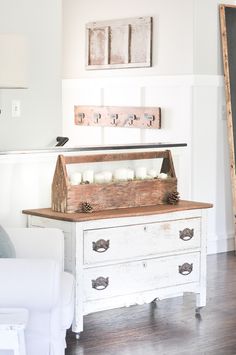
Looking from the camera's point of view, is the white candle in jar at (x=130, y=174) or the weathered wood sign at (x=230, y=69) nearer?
the white candle in jar at (x=130, y=174)

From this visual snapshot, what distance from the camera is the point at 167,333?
13.6 feet

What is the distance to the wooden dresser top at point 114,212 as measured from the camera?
3.98 meters

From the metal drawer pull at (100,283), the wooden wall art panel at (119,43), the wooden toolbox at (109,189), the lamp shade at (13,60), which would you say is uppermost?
the wooden wall art panel at (119,43)

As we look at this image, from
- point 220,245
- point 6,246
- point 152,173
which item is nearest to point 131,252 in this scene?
point 152,173

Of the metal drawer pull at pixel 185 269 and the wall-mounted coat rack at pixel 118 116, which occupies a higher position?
the wall-mounted coat rack at pixel 118 116

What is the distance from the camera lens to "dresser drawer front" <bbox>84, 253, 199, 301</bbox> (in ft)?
13.2

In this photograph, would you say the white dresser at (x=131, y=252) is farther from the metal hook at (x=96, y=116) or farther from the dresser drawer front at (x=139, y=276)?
the metal hook at (x=96, y=116)

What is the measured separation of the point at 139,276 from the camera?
4.20 metres

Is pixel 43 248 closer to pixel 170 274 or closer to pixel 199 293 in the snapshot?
pixel 170 274

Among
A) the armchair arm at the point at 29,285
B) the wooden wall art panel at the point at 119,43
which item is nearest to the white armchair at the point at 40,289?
the armchair arm at the point at 29,285

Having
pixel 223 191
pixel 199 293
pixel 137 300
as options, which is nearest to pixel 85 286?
pixel 137 300

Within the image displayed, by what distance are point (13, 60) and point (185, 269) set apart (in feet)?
5.14

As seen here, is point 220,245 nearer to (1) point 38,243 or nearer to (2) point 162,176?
(2) point 162,176

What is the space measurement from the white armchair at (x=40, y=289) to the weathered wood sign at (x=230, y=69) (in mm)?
2875
